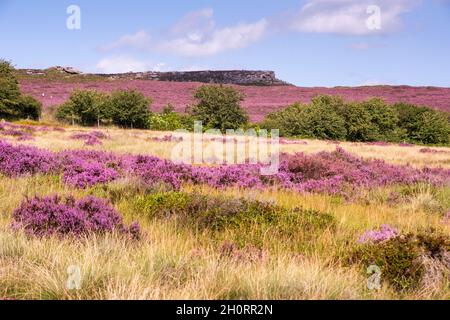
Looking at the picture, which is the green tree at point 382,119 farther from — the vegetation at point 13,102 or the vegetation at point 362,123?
the vegetation at point 13,102

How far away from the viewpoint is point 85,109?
3931 cm

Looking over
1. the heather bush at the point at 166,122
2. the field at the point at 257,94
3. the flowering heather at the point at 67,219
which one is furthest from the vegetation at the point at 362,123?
the flowering heather at the point at 67,219

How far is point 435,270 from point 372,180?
6.49 meters

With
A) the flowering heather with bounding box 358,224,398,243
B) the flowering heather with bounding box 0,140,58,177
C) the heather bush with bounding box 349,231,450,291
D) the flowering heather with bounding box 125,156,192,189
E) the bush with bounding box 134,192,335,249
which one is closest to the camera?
the heather bush with bounding box 349,231,450,291

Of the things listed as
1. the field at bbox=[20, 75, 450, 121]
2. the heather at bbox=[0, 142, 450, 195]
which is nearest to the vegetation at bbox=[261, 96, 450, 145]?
the field at bbox=[20, 75, 450, 121]

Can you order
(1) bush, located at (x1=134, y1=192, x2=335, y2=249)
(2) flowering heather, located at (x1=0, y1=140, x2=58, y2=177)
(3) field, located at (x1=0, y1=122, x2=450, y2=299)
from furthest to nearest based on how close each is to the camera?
(2) flowering heather, located at (x1=0, y1=140, x2=58, y2=177), (1) bush, located at (x1=134, y1=192, x2=335, y2=249), (3) field, located at (x1=0, y1=122, x2=450, y2=299)

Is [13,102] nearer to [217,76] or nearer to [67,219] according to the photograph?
[67,219]

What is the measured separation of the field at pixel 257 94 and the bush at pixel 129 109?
10.0 m

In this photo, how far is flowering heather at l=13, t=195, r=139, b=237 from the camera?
4.98 m

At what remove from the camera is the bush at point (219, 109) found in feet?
127

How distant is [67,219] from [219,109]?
3407cm

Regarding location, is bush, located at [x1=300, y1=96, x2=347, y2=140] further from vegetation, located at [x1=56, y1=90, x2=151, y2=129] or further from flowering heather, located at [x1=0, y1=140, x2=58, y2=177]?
flowering heather, located at [x1=0, y1=140, x2=58, y2=177]

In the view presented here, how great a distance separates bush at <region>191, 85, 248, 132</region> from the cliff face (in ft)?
263

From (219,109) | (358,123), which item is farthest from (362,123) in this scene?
(219,109)
